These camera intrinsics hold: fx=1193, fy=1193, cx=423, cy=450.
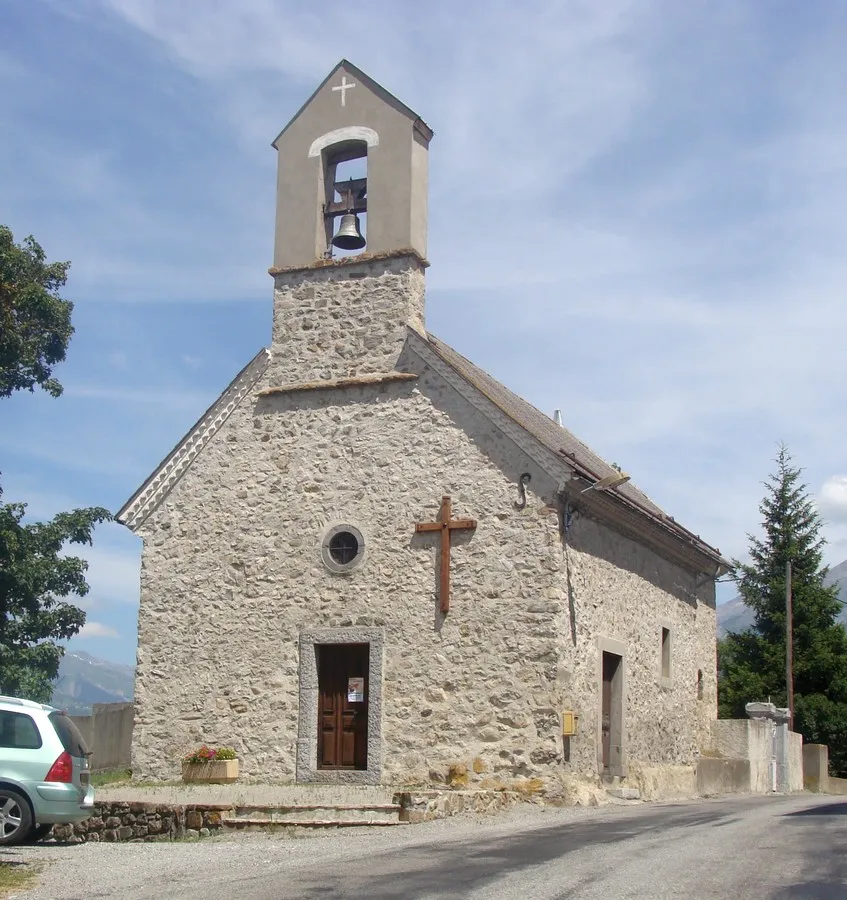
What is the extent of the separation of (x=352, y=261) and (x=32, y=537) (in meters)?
16.2

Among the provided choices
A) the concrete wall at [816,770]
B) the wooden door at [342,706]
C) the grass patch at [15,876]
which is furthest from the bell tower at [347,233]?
the concrete wall at [816,770]

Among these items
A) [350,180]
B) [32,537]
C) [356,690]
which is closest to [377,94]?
[350,180]

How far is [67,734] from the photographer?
12.0m

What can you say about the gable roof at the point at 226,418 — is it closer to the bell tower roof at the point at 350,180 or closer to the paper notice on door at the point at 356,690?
the bell tower roof at the point at 350,180

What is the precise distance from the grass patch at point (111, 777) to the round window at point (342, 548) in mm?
4721

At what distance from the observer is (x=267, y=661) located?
1842cm

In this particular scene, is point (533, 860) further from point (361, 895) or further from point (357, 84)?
point (357, 84)

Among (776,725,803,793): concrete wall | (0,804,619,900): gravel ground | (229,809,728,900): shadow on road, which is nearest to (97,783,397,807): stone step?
(0,804,619,900): gravel ground

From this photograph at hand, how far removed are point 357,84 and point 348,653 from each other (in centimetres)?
913

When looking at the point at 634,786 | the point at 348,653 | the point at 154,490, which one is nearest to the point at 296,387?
the point at 154,490

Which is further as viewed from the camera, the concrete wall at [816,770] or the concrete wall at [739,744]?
the concrete wall at [816,770]

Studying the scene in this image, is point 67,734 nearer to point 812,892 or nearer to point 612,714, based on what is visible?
point 812,892

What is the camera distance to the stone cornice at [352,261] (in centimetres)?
1870

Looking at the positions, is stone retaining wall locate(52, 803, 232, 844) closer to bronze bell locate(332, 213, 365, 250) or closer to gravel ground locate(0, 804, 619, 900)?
gravel ground locate(0, 804, 619, 900)
